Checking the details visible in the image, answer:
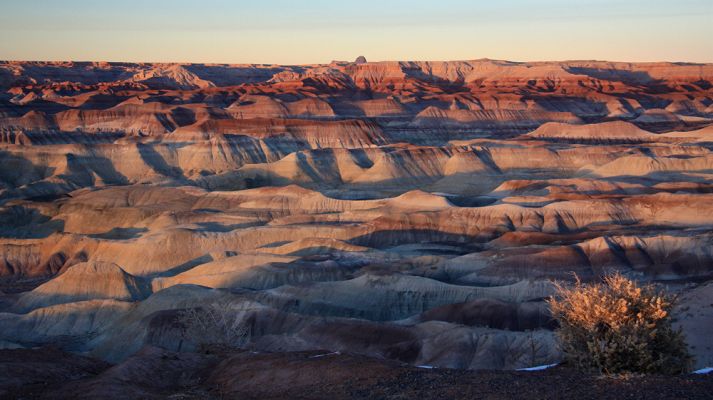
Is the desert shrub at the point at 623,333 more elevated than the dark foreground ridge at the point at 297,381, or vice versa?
the desert shrub at the point at 623,333

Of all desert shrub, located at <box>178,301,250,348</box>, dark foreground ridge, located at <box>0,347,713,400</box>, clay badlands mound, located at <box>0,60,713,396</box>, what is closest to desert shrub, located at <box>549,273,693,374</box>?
dark foreground ridge, located at <box>0,347,713,400</box>

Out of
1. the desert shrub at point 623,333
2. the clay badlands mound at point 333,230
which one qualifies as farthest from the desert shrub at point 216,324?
the desert shrub at point 623,333

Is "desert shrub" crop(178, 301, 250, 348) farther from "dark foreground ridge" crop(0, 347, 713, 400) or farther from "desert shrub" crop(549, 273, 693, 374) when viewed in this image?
"desert shrub" crop(549, 273, 693, 374)

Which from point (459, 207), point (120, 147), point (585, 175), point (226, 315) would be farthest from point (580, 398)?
point (120, 147)

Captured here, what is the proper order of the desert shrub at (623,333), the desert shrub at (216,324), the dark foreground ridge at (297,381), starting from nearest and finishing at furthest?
the dark foreground ridge at (297,381)
the desert shrub at (623,333)
the desert shrub at (216,324)

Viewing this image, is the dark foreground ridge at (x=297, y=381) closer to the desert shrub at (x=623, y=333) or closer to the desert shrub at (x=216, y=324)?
the desert shrub at (x=623, y=333)

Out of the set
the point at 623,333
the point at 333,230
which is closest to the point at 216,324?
the point at 623,333

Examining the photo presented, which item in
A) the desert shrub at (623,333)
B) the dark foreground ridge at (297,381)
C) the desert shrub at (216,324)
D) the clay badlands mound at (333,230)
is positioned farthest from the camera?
the clay badlands mound at (333,230)
